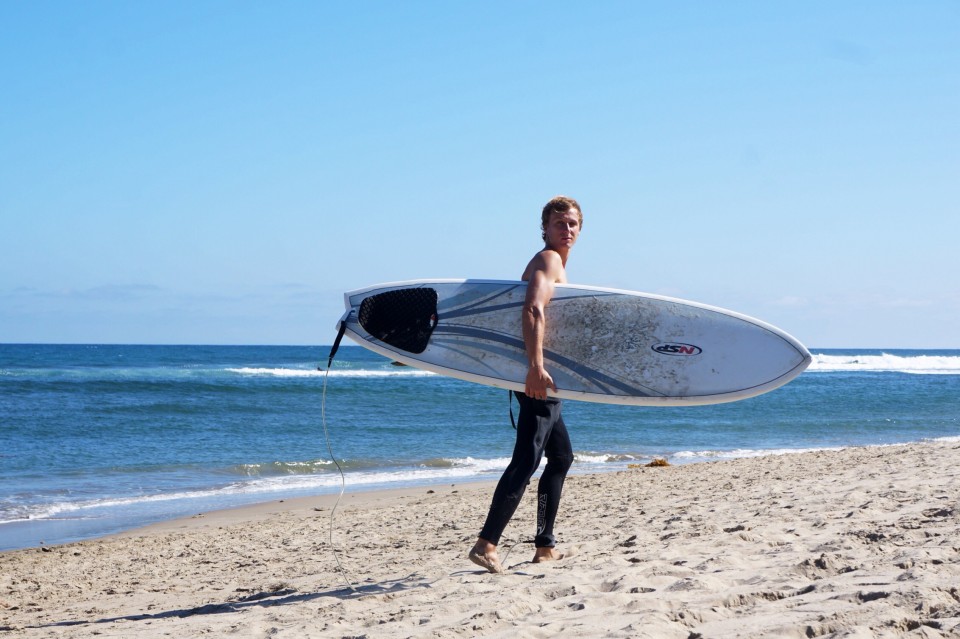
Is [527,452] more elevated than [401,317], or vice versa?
[401,317]

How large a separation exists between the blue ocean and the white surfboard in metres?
0.82

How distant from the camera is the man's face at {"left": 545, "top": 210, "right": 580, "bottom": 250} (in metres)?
3.55

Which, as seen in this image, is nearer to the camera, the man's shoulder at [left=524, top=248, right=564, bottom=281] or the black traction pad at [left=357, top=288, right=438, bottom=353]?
the man's shoulder at [left=524, top=248, right=564, bottom=281]

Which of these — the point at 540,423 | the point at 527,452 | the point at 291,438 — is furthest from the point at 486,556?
the point at 291,438

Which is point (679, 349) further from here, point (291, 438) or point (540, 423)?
point (291, 438)

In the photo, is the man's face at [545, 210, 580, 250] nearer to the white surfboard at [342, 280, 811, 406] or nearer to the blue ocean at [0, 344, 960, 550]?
the white surfboard at [342, 280, 811, 406]

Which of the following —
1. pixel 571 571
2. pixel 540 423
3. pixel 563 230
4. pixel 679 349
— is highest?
pixel 563 230

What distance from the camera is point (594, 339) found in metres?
3.95

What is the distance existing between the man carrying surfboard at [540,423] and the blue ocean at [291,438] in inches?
32.1

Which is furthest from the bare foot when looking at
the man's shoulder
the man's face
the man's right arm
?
the man's face

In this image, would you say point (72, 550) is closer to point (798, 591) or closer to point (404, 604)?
point (404, 604)

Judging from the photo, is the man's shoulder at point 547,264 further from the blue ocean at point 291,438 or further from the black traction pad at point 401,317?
the blue ocean at point 291,438

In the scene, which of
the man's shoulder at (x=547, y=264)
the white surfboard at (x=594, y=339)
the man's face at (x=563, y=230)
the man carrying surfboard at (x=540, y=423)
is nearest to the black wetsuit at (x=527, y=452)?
the man carrying surfboard at (x=540, y=423)

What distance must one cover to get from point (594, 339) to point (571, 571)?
1.11m
